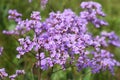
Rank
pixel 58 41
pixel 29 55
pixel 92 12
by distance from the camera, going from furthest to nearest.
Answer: pixel 29 55 → pixel 92 12 → pixel 58 41

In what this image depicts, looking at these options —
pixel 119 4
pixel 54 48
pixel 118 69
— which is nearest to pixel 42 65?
pixel 54 48

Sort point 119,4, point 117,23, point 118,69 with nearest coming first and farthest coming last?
Result: point 118,69 → point 117,23 → point 119,4

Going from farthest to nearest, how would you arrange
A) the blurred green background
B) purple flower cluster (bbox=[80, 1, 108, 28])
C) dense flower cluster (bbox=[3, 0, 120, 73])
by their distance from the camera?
1. the blurred green background
2. purple flower cluster (bbox=[80, 1, 108, 28])
3. dense flower cluster (bbox=[3, 0, 120, 73])

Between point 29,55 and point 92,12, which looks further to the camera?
point 29,55

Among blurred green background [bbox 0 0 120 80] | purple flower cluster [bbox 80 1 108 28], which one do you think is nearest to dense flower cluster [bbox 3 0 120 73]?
purple flower cluster [bbox 80 1 108 28]

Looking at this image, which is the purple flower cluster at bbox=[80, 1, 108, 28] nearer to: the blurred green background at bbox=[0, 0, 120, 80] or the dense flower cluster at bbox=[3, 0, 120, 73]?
the dense flower cluster at bbox=[3, 0, 120, 73]

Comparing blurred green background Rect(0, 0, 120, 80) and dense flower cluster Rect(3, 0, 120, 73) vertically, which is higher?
blurred green background Rect(0, 0, 120, 80)

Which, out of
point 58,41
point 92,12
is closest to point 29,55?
point 92,12

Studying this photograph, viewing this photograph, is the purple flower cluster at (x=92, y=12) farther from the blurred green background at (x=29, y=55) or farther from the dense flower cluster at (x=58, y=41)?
the blurred green background at (x=29, y=55)

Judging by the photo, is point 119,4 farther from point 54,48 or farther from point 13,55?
point 54,48

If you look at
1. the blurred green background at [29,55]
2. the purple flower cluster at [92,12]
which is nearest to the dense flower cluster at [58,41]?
the purple flower cluster at [92,12]

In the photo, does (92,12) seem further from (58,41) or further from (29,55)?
(29,55)
